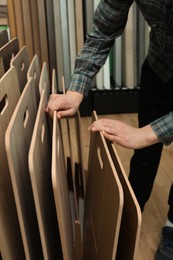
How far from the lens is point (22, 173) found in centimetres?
59

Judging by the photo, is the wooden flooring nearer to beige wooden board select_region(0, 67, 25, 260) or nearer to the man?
the man

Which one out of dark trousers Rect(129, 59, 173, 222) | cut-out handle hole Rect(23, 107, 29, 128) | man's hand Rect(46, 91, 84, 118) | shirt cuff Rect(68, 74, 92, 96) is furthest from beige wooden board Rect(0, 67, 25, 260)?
dark trousers Rect(129, 59, 173, 222)

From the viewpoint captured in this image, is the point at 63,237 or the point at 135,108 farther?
the point at 135,108

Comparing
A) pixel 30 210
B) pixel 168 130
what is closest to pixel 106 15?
pixel 168 130

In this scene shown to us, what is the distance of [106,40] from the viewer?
3.45 ft

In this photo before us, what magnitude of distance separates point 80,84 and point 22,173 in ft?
1.53

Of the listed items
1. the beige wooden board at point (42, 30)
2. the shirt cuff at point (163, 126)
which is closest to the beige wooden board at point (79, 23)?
the beige wooden board at point (42, 30)

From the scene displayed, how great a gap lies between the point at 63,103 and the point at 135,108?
67.7 inches

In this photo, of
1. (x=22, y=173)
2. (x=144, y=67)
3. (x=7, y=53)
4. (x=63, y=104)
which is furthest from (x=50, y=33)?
(x=22, y=173)

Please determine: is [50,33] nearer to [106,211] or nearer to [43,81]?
[43,81]

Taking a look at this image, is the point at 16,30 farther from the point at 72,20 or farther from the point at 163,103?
the point at 163,103

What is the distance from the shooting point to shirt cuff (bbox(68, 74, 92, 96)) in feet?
3.19

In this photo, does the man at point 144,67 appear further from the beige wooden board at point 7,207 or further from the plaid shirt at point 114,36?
the beige wooden board at point 7,207

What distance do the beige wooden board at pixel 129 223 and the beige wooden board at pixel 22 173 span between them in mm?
197
